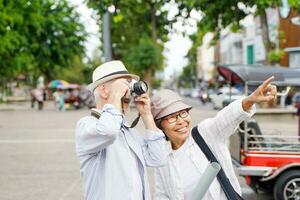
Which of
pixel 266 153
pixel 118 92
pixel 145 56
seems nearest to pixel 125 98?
pixel 118 92

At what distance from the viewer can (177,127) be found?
3.14m

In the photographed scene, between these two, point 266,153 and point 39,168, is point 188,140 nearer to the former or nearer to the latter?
point 266,153

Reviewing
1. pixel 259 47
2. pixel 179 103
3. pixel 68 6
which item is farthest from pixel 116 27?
pixel 179 103

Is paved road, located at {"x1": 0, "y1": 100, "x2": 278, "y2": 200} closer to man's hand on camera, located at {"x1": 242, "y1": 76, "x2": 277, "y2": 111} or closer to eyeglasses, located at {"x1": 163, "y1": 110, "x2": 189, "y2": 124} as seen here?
eyeglasses, located at {"x1": 163, "y1": 110, "x2": 189, "y2": 124}

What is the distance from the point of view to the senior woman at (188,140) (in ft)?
9.89

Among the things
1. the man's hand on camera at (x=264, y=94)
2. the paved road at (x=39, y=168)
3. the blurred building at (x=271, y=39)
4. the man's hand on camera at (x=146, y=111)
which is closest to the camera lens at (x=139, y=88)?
the man's hand on camera at (x=146, y=111)

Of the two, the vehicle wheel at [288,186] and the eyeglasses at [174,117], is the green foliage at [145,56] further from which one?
the eyeglasses at [174,117]

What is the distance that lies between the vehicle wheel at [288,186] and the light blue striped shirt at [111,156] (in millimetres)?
3753

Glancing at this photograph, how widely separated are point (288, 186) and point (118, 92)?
4043mm

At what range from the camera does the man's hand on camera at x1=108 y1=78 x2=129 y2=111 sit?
8.79 ft

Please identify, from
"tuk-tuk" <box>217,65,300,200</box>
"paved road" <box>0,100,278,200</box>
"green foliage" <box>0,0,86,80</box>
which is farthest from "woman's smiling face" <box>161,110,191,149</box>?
"green foliage" <box>0,0,86,80</box>

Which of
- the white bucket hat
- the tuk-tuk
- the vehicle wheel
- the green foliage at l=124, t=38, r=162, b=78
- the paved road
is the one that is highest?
the green foliage at l=124, t=38, r=162, b=78

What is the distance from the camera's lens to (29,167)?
9570mm

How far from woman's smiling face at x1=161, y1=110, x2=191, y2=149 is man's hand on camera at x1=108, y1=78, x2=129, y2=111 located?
1.61 ft
